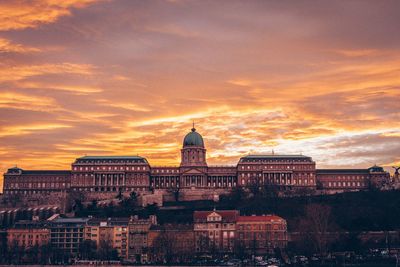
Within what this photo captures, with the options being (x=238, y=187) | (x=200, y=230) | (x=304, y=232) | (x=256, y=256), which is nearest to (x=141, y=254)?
(x=200, y=230)

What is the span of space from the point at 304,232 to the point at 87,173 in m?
88.5

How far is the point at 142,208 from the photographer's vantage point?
172500mm

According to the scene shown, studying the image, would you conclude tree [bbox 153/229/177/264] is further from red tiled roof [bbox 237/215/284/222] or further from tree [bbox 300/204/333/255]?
tree [bbox 300/204/333/255]

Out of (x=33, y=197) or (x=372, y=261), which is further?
(x=33, y=197)

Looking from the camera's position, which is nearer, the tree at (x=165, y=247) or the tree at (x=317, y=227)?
the tree at (x=317, y=227)

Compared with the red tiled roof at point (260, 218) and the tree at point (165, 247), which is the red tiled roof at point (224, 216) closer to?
the red tiled roof at point (260, 218)

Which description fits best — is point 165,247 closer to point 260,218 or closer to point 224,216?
point 224,216

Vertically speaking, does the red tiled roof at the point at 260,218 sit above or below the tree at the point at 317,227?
above

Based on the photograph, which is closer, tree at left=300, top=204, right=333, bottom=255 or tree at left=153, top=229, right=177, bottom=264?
tree at left=300, top=204, right=333, bottom=255

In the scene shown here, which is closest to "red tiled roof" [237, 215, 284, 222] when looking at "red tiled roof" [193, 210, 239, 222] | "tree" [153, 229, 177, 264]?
"red tiled roof" [193, 210, 239, 222]

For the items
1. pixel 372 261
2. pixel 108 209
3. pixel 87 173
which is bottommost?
pixel 372 261

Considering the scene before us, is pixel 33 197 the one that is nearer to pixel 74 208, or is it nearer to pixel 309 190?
pixel 74 208

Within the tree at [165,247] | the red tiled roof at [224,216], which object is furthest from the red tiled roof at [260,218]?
the tree at [165,247]

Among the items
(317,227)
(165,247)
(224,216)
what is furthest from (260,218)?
(165,247)
